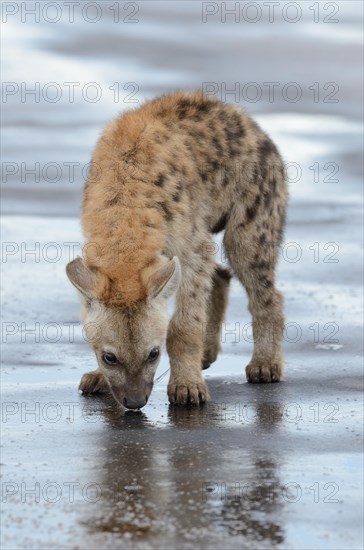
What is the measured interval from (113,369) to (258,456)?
940 millimetres

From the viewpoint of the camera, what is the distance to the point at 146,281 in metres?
6.54

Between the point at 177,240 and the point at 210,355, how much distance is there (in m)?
0.97

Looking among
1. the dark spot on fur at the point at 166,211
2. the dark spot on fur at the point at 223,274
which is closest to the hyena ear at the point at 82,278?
the dark spot on fur at the point at 166,211

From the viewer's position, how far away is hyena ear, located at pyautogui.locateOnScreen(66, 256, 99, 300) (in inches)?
256

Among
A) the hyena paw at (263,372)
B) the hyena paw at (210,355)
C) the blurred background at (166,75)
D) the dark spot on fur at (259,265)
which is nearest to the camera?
the hyena paw at (263,372)

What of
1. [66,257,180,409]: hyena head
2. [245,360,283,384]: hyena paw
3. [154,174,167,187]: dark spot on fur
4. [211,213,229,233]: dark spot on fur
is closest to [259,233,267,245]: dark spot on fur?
[211,213,229,233]: dark spot on fur

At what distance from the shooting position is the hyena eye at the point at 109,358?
21.6 ft

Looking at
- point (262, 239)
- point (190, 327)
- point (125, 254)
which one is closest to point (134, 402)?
point (125, 254)

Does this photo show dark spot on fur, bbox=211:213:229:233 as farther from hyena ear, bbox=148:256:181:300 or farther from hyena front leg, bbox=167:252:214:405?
hyena ear, bbox=148:256:181:300

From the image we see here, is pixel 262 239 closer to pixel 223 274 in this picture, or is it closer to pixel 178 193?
pixel 223 274

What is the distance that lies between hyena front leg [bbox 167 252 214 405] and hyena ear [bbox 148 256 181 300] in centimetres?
59

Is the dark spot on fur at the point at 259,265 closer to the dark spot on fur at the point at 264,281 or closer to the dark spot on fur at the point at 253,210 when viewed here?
the dark spot on fur at the point at 264,281

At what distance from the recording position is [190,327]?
24.1 feet

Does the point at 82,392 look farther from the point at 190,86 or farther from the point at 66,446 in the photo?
the point at 190,86
